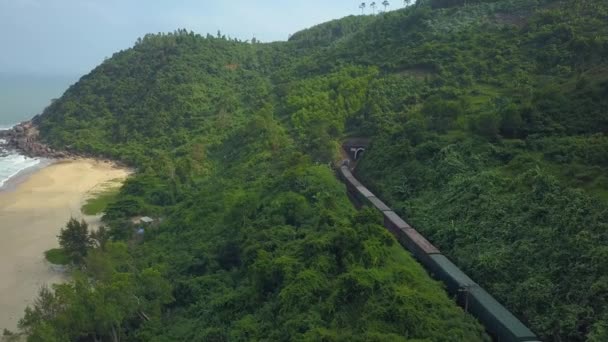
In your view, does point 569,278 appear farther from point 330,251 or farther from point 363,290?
point 330,251

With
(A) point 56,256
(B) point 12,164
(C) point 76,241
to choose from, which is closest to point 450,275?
(C) point 76,241

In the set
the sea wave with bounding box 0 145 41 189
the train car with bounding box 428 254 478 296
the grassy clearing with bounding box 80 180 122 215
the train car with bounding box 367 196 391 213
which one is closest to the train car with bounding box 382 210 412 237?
the train car with bounding box 367 196 391 213

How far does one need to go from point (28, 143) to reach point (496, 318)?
211ft

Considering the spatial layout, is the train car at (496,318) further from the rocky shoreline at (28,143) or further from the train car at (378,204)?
the rocky shoreline at (28,143)

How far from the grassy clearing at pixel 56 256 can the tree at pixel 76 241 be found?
135 centimetres

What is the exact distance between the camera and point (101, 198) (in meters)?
43.5

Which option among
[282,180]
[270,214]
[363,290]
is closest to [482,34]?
[282,180]

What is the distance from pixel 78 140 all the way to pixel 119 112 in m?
9.23

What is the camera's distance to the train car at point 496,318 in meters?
15.8

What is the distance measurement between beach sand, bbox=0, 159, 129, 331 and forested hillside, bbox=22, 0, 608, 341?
4016 mm

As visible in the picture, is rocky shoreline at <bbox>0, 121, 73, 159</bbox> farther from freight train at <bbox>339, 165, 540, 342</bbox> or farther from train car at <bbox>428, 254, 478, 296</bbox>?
train car at <bbox>428, 254, 478, 296</bbox>

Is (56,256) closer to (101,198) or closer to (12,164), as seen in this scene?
(101,198)

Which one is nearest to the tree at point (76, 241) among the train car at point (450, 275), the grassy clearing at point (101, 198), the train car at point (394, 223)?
the grassy clearing at point (101, 198)

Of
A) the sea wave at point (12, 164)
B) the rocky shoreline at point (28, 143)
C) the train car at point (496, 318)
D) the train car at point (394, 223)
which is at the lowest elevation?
the train car at point (496, 318)
